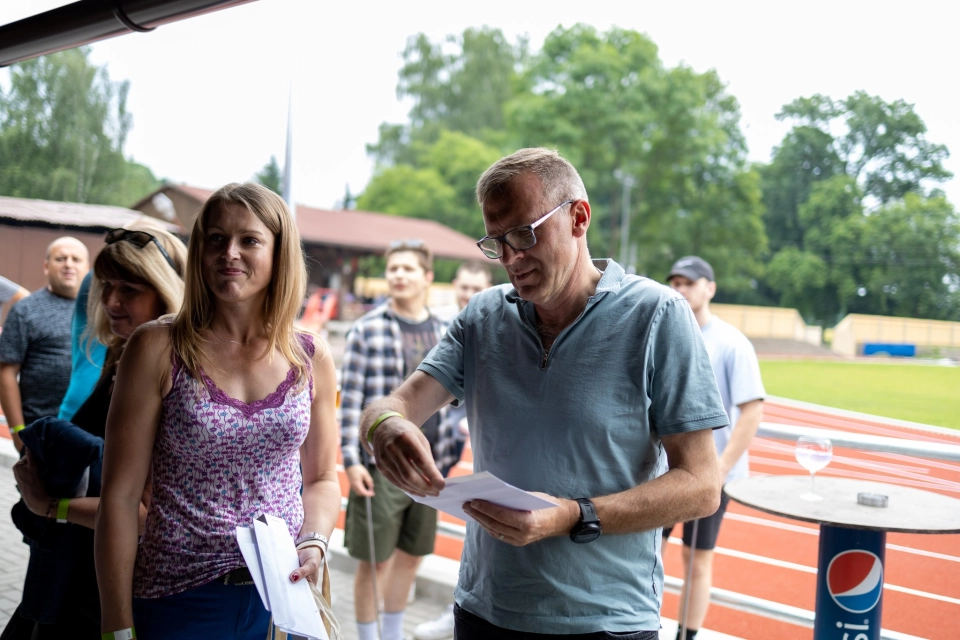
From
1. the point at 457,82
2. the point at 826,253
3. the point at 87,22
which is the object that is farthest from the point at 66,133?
the point at 457,82

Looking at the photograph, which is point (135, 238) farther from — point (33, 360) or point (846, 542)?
point (846, 542)

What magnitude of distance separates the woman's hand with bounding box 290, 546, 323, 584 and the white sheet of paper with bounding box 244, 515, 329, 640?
0.02m

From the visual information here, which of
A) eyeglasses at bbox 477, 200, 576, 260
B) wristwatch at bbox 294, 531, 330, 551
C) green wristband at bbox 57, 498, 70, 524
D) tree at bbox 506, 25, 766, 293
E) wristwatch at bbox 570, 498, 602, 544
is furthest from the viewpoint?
tree at bbox 506, 25, 766, 293

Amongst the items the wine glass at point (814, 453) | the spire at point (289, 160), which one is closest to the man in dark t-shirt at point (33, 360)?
the spire at point (289, 160)

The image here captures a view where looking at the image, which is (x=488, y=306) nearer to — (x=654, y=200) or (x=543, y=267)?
(x=543, y=267)

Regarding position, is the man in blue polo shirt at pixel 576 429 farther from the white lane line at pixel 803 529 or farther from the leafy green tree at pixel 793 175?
the leafy green tree at pixel 793 175

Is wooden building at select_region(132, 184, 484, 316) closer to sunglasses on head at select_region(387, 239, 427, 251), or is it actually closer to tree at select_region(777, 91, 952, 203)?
tree at select_region(777, 91, 952, 203)

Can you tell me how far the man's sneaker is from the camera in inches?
147

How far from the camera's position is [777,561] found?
3973 millimetres

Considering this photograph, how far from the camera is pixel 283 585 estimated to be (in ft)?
4.93

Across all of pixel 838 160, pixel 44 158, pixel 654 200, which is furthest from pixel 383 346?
pixel 654 200

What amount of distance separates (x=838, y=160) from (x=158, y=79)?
5.04 meters

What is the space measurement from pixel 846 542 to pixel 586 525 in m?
2.07

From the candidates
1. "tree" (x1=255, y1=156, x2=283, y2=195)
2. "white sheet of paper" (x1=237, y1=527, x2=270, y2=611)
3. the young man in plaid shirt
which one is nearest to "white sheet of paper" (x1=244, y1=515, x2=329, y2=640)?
"white sheet of paper" (x1=237, y1=527, x2=270, y2=611)
